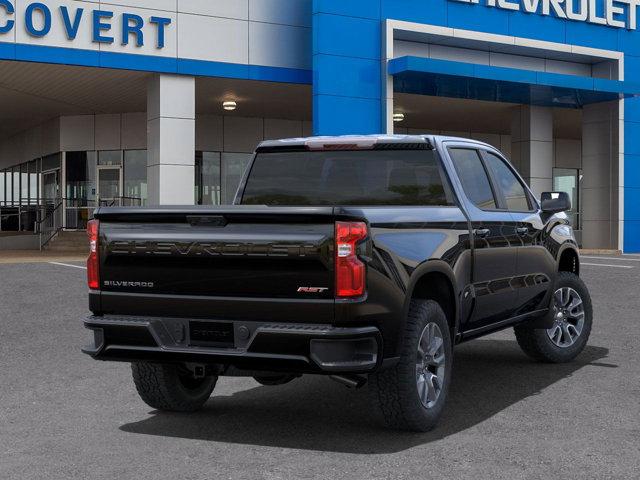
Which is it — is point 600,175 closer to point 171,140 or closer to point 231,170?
point 231,170

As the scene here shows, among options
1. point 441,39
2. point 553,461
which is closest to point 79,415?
point 553,461

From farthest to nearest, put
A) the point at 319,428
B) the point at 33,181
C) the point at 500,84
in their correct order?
1. the point at 33,181
2. the point at 500,84
3. the point at 319,428

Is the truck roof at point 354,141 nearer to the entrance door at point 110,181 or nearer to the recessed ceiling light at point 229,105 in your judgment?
the recessed ceiling light at point 229,105

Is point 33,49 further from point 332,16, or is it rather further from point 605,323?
point 605,323

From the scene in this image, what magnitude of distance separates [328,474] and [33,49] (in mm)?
18871

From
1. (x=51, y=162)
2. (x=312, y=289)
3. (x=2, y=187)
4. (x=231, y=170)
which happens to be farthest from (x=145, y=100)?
(x=312, y=289)

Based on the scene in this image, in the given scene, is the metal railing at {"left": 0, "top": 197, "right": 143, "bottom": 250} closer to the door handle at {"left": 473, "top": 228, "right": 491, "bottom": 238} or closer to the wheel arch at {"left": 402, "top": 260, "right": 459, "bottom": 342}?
the door handle at {"left": 473, "top": 228, "right": 491, "bottom": 238}

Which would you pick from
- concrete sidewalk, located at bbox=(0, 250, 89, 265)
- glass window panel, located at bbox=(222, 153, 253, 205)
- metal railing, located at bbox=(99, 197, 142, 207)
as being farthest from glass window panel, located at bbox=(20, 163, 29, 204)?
concrete sidewalk, located at bbox=(0, 250, 89, 265)

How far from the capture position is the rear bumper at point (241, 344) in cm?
522

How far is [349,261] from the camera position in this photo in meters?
5.19

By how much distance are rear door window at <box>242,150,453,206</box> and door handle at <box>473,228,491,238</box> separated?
0.99ft

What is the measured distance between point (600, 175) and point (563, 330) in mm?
22865

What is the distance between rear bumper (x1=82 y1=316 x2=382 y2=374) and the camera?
5.22 metres

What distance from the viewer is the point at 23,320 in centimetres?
1167
